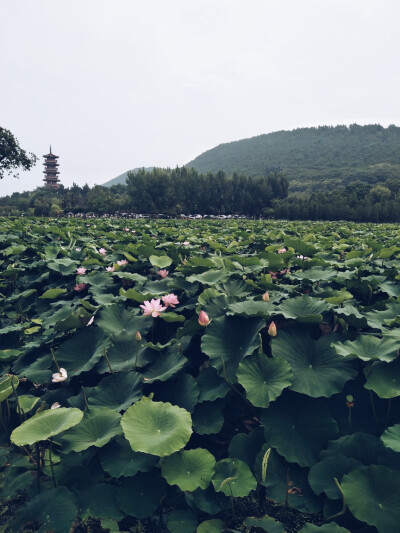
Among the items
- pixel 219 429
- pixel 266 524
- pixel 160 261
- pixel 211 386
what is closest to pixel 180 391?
pixel 211 386

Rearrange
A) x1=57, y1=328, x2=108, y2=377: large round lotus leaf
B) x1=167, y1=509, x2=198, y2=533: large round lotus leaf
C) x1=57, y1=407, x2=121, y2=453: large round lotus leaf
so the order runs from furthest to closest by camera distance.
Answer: x1=57, y1=328, x2=108, y2=377: large round lotus leaf < x1=57, y1=407, x2=121, y2=453: large round lotus leaf < x1=167, y1=509, x2=198, y2=533: large round lotus leaf

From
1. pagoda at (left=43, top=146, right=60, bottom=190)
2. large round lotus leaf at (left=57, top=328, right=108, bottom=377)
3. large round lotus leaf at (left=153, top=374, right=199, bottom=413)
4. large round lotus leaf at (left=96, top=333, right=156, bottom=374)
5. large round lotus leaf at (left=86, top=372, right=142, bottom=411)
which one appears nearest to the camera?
large round lotus leaf at (left=153, top=374, right=199, bottom=413)

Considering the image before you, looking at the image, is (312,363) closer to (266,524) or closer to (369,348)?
(369,348)

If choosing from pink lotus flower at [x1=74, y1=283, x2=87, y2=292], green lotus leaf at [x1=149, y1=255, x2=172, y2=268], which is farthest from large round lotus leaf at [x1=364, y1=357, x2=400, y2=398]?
pink lotus flower at [x1=74, y1=283, x2=87, y2=292]

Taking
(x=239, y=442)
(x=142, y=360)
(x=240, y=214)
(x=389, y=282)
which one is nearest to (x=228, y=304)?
(x=142, y=360)

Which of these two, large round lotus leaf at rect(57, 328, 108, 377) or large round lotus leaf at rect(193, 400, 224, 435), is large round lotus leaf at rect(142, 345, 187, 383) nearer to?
large round lotus leaf at rect(193, 400, 224, 435)

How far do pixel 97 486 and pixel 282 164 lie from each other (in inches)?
5002

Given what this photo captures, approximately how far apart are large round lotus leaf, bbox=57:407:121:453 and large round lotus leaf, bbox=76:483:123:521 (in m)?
0.15

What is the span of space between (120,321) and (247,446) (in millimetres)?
1070

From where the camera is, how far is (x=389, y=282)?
2357mm

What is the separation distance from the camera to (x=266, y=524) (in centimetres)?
109

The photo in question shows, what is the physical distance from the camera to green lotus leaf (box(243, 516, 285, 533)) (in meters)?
1.07

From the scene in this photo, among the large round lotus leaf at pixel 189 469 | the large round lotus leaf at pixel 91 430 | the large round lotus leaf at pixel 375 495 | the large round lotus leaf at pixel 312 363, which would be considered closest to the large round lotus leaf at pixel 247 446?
the large round lotus leaf at pixel 189 469

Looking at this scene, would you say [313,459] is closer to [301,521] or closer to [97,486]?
[301,521]
